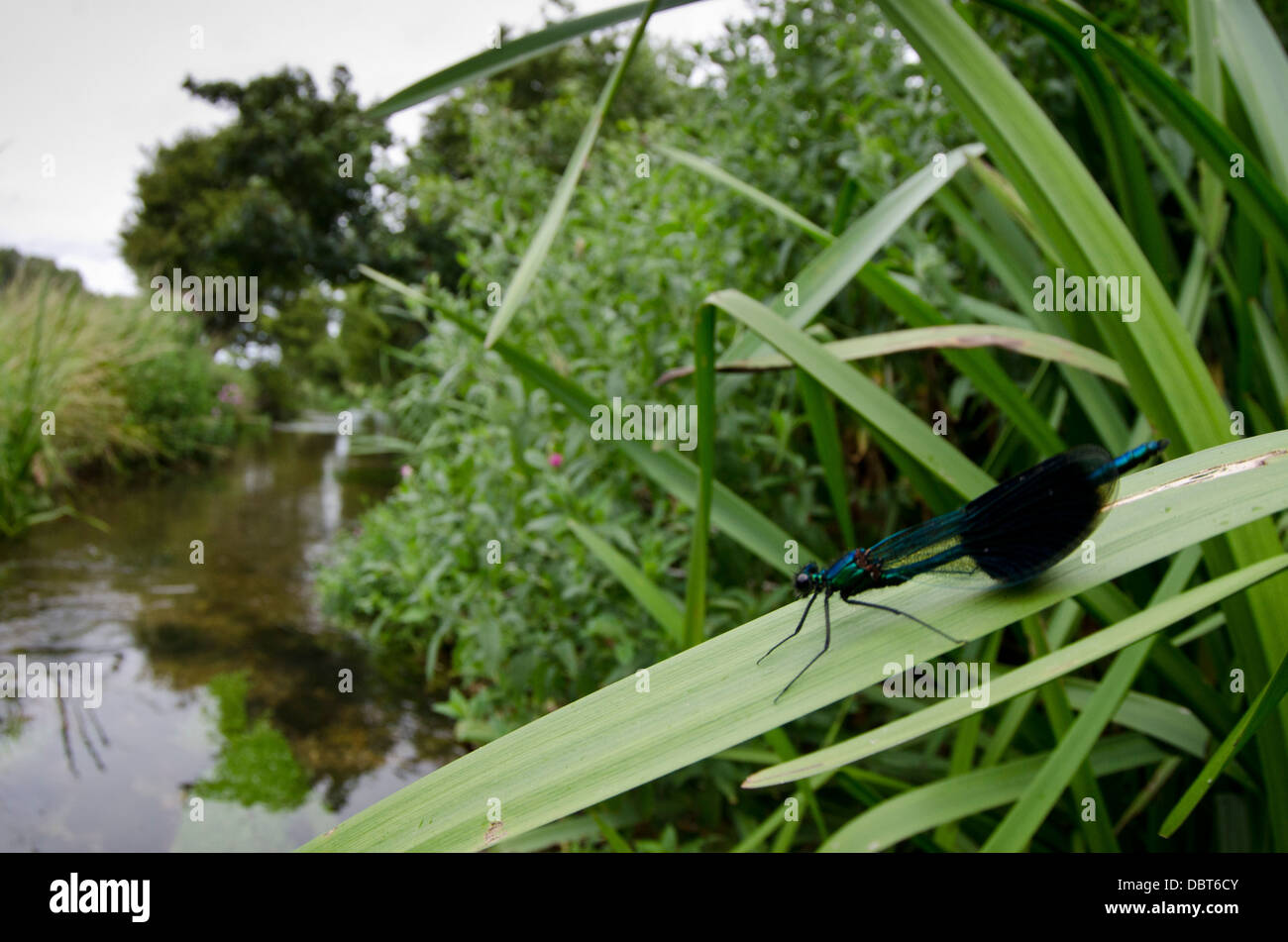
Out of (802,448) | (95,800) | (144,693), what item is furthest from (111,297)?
(802,448)

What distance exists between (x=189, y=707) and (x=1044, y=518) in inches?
125

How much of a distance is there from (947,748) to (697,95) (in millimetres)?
2754

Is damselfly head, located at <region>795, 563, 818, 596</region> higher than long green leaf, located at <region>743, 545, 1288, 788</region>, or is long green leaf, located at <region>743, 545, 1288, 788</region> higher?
damselfly head, located at <region>795, 563, 818, 596</region>

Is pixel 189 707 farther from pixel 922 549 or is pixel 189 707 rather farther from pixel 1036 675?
pixel 1036 675

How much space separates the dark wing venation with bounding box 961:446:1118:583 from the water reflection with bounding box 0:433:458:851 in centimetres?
218

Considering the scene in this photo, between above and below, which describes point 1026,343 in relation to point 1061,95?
below

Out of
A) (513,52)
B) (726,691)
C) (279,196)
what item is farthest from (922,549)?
(279,196)

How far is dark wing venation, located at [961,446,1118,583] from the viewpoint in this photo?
1.99 ft

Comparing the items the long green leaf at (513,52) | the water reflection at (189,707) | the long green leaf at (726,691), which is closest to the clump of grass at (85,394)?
the water reflection at (189,707)

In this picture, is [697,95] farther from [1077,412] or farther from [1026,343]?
[1026,343]

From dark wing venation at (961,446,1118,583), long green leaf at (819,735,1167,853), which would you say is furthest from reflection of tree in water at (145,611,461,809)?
dark wing venation at (961,446,1118,583)

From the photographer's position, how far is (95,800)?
229cm

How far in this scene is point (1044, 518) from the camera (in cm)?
63

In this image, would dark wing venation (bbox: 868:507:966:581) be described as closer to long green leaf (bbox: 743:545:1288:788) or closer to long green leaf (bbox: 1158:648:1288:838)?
long green leaf (bbox: 743:545:1288:788)
